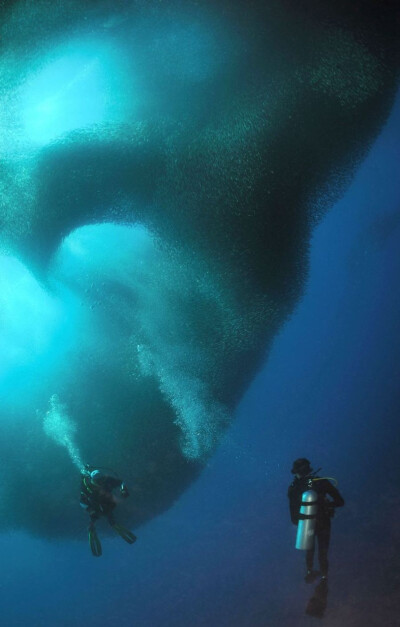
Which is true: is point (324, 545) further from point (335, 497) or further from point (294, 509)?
point (335, 497)

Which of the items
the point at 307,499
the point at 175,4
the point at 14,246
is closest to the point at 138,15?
the point at 175,4

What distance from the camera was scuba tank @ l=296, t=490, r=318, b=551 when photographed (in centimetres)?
474

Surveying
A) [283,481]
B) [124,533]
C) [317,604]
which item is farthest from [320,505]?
[283,481]

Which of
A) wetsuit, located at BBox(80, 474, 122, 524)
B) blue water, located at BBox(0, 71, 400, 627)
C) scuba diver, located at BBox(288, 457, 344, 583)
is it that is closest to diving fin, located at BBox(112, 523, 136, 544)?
wetsuit, located at BBox(80, 474, 122, 524)

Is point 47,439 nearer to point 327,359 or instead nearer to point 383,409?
point 327,359

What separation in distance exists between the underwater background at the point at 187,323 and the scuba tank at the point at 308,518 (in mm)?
2266

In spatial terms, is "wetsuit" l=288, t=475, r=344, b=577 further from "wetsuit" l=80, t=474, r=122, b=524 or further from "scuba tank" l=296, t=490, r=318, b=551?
"wetsuit" l=80, t=474, r=122, b=524

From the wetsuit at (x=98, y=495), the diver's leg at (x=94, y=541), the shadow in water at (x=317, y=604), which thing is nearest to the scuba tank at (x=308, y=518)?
the shadow in water at (x=317, y=604)

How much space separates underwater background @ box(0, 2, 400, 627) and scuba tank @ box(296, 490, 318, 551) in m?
2.27

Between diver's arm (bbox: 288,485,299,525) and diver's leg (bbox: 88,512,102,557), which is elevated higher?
diver's arm (bbox: 288,485,299,525)

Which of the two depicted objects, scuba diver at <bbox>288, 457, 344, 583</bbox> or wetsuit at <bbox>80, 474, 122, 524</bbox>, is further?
wetsuit at <bbox>80, 474, 122, 524</bbox>

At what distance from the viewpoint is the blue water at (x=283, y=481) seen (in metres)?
7.42

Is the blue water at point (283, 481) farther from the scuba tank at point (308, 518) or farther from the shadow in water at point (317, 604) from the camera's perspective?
the scuba tank at point (308, 518)

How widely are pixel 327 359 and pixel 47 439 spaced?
801cm
